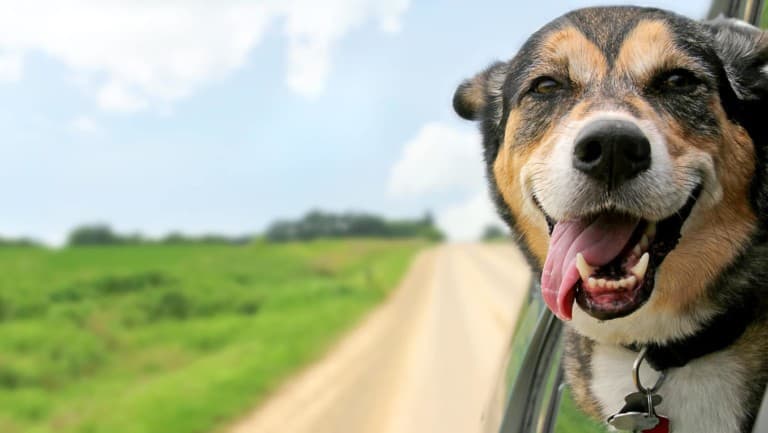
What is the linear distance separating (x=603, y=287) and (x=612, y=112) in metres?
0.46

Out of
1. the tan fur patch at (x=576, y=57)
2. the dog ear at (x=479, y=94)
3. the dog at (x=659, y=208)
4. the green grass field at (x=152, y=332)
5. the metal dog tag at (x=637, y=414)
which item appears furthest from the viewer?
the green grass field at (x=152, y=332)

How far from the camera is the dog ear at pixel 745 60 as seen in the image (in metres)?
2.59

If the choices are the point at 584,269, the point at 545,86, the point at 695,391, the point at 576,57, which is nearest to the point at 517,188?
the point at 545,86

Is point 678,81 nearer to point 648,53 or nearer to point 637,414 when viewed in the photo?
point 648,53

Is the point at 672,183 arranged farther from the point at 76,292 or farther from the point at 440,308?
the point at 76,292

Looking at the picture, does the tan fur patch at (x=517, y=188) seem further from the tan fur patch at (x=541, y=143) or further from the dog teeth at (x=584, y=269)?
the dog teeth at (x=584, y=269)

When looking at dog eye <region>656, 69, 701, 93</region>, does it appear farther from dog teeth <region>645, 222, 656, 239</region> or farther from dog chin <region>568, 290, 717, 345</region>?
dog chin <region>568, 290, 717, 345</region>

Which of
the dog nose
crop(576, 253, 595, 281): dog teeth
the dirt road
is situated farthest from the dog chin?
the dirt road

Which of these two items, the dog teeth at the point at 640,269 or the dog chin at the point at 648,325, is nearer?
the dog teeth at the point at 640,269

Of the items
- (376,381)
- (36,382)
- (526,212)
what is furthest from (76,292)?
(526,212)

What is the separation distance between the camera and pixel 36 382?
13.9 metres

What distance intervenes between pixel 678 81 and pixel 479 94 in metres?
1.01

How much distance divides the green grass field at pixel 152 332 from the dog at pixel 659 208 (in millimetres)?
8195

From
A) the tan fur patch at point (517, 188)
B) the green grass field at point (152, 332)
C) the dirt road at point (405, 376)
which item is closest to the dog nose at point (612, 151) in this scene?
the tan fur patch at point (517, 188)
